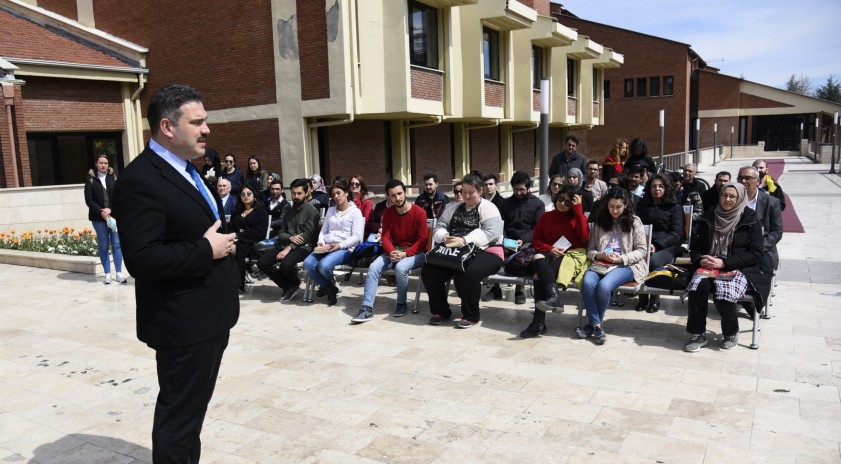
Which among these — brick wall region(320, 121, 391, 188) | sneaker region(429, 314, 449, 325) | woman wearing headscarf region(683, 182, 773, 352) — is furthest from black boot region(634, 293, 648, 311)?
brick wall region(320, 121, 391, 188)

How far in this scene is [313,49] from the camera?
16297 mm

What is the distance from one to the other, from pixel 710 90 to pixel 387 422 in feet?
189

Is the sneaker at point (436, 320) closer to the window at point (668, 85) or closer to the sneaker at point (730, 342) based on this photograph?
the sneaker at point (730, 342)

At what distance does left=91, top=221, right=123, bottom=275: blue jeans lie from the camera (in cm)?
985

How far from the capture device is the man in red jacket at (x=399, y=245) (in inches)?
301

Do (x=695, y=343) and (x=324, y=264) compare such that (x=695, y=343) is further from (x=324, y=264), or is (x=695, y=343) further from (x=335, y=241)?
(x=335, y=241)

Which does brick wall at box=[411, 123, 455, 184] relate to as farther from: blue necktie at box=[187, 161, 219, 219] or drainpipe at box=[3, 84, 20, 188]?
blue necktie at box=[187, 161, 219, 219]

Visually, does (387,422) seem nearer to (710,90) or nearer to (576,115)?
(576,115)

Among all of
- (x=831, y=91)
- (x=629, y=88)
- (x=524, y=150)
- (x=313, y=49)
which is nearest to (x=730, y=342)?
(x=313, y=49)

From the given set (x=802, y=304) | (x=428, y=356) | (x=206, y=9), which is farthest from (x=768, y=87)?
(x=428, y=356)

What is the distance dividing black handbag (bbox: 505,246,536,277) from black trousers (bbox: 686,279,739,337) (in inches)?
69.4

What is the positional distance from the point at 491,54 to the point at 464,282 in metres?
16.9

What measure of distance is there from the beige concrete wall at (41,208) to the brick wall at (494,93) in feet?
41.5

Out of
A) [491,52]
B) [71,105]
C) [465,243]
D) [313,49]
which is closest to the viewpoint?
[465,243]
